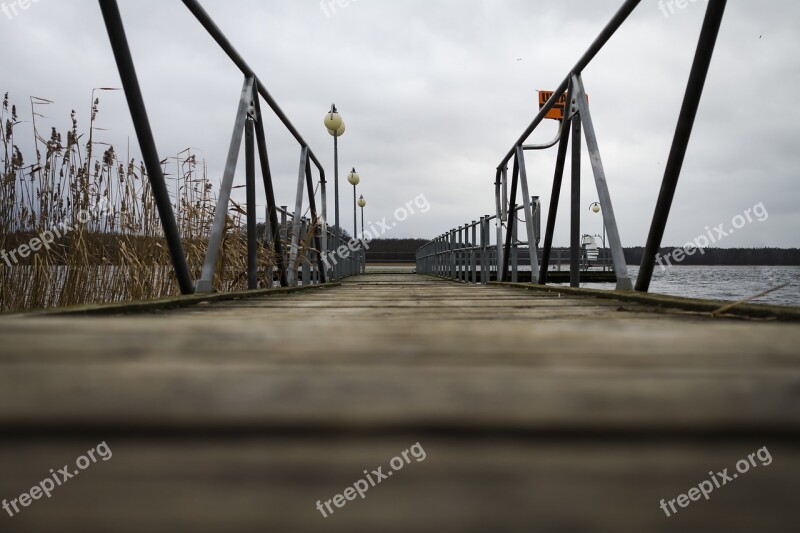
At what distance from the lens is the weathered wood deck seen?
1.28 ft

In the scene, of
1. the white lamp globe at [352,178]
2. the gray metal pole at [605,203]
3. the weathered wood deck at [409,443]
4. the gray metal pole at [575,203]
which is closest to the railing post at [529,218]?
the gray metal pole at [575,203]

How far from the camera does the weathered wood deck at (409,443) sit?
391 millimetres

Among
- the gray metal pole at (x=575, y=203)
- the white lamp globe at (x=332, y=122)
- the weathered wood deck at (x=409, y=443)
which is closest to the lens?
the weathered wood deck at (x=409, y=443)

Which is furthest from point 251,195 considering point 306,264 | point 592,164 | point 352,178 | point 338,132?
point 352,178

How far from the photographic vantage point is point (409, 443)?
40cm

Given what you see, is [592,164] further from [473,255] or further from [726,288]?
[726,288]

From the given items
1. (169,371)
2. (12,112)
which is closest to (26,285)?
(12,112)

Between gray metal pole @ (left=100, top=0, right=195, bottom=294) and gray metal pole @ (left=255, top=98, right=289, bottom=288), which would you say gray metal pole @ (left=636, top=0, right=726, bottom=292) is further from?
gray metal pole @ (left=255, top=98, right=289, bottom=288)

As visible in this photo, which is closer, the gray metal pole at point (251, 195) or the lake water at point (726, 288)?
the gray metal pole at point (251, 195)

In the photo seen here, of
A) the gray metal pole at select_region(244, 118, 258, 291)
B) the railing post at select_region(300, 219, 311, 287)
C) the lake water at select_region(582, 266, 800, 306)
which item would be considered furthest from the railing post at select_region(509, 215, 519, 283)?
the gray metal pole at select_region(244, 118, 258, 291)

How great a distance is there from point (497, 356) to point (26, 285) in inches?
115

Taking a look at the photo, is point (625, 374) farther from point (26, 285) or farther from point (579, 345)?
point (26, 285)

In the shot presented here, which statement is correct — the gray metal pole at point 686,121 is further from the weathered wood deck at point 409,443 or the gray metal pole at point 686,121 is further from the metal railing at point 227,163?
the metal railing at point 227,163

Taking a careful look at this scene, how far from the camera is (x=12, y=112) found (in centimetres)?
273
